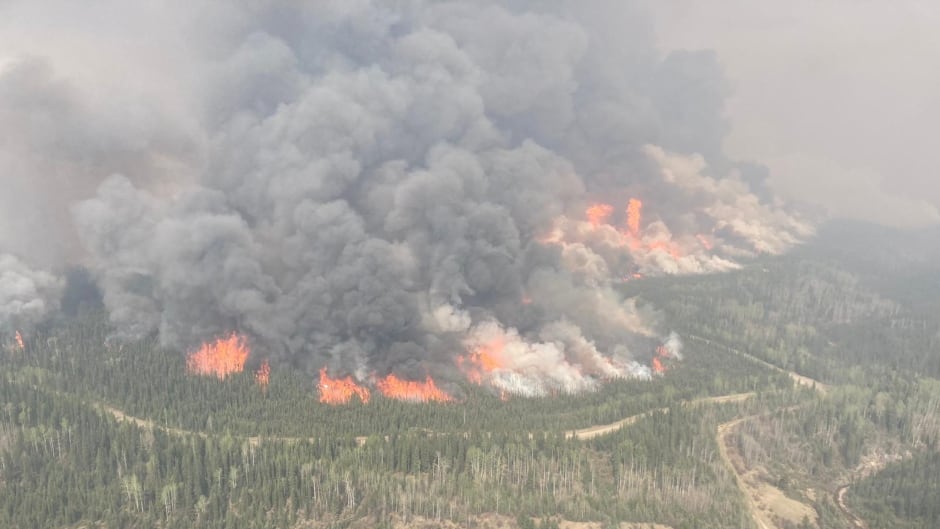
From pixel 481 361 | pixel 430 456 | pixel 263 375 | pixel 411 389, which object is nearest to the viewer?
pixel 430 456

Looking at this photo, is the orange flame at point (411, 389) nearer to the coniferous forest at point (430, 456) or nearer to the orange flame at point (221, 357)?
the coniferous forest at point (430, 456)

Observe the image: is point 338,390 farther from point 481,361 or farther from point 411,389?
point 481,361

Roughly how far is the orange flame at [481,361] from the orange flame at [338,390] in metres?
25.0

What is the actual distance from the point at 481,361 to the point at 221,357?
2440 inches

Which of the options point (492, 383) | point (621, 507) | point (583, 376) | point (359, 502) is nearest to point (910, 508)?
point (621, 507)

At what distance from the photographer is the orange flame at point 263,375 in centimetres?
17712

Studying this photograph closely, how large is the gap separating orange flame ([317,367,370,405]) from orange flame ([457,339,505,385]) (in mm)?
25039

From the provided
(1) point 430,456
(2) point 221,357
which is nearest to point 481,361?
(1) point 430,456

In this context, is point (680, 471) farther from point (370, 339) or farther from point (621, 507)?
point (370, 339)

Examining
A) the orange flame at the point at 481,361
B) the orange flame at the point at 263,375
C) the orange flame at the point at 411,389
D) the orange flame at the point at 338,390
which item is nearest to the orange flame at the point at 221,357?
the orange flame at the point at 263,375

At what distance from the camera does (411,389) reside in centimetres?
17775

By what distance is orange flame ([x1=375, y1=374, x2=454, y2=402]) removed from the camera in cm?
17500

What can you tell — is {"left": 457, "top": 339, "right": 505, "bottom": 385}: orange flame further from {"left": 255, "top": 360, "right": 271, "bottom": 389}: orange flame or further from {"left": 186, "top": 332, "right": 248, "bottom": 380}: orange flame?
{"left": 186, "top": 332, "right": 248, "bottom": 380}: orange flame

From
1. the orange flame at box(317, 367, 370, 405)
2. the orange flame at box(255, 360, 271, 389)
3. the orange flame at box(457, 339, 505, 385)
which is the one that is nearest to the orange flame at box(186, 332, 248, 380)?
the orange flame at box(255, 360, 271, 389)
